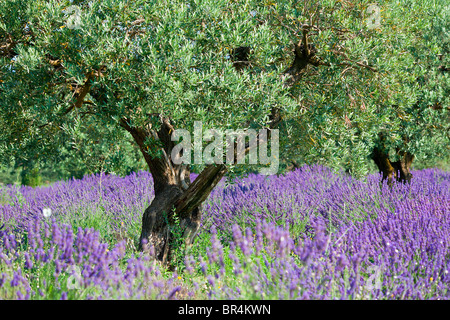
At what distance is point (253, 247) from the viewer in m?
4.52

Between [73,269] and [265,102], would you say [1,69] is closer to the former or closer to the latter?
[73,269]

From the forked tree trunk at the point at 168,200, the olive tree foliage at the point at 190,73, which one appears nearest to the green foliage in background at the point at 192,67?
the olive tree foliage at the point at 190,73

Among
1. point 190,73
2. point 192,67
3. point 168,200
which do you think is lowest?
point 168,200

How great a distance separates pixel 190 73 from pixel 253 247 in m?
2.03

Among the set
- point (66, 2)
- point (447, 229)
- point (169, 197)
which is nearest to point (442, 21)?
point (447, 229)

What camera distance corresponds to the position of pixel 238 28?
4402 millimetres

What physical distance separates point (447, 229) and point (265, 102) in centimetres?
255

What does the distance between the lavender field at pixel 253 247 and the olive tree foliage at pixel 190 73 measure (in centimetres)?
83

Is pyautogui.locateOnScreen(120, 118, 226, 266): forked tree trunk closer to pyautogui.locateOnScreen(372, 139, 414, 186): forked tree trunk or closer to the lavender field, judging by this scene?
the lavender field

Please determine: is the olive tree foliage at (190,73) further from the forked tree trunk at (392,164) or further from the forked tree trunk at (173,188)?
the forked tree trunk at (392,164)

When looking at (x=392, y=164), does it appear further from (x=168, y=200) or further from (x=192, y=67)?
(x=192, y=67)

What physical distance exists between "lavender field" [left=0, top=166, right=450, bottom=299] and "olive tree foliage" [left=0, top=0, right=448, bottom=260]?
2.73ft

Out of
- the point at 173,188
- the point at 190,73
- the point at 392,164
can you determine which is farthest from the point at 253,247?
the point at 392,164
